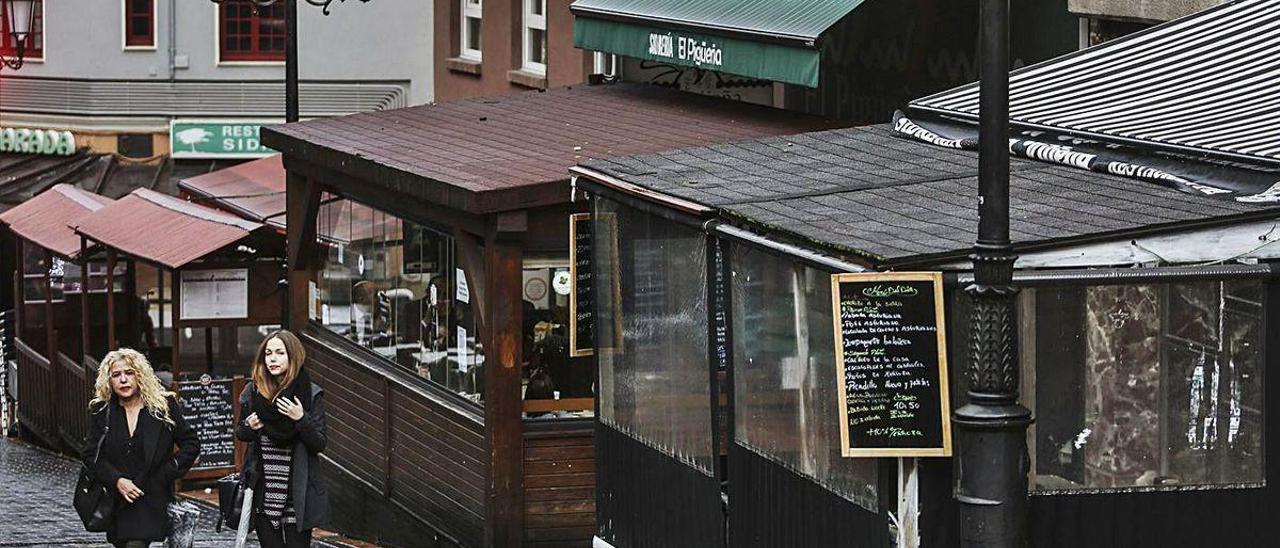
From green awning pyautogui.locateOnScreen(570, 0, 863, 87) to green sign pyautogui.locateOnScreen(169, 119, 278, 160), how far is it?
1772 cm

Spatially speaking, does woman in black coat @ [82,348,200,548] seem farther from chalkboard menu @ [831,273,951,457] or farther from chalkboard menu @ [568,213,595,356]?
chalkboard menu @ [831,273,951,457]

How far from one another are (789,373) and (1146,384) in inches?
61.9

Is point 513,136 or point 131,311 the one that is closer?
point 513,136

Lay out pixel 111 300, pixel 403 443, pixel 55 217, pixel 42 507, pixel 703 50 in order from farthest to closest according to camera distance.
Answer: pixel 55 217
pixel 111 300
pixel 42 507
pixel 703 50
pixel 403 443

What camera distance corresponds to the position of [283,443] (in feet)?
36.7

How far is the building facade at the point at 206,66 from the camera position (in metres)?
35.4

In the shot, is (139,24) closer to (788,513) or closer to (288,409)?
(288,409)

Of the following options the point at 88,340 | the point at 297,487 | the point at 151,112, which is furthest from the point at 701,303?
the point at 151,112

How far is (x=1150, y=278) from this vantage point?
331 inches

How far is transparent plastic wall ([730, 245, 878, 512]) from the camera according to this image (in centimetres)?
899

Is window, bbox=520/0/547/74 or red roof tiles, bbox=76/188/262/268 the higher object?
window, bbox=520/0/547/74

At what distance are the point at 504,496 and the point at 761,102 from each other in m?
5.95

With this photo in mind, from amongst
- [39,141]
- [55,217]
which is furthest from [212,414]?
[39,141]

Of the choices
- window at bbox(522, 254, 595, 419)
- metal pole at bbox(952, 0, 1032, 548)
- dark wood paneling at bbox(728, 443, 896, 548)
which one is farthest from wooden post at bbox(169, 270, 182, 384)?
metal pole at bbox(952, 0, 1032, 548)
